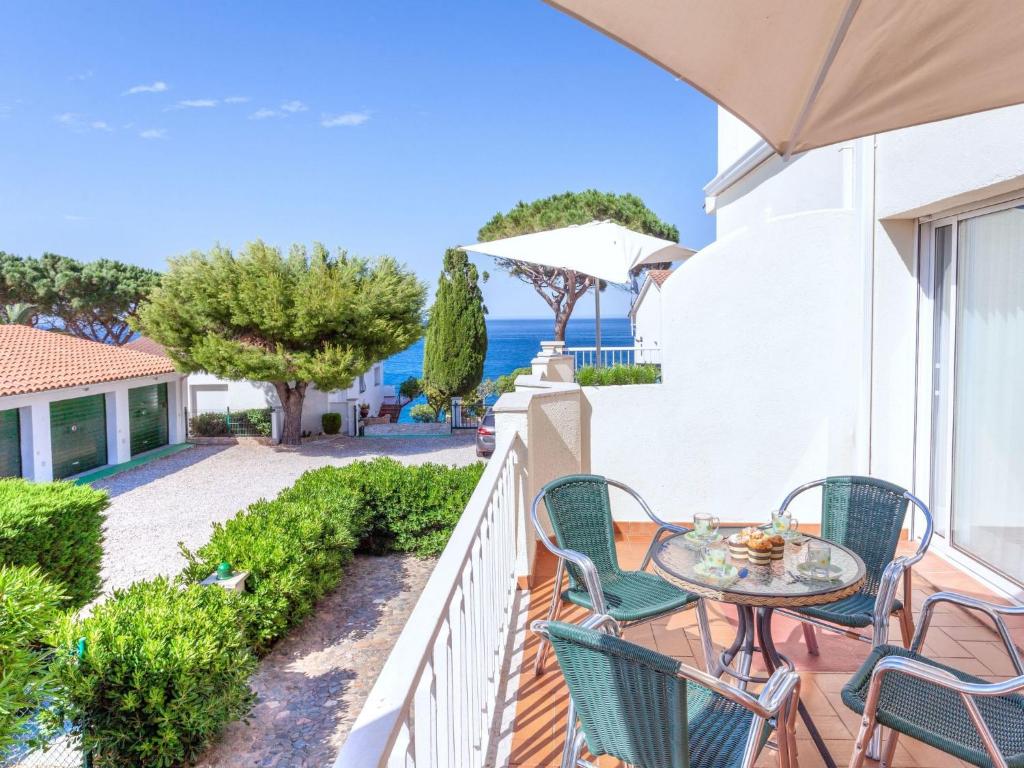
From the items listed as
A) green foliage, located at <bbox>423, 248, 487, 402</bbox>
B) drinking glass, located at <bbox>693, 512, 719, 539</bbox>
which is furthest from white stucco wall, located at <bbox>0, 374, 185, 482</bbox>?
drinking glass, located at <bbox>693, 512, 719, 539</bbox>

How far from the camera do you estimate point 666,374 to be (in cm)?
596

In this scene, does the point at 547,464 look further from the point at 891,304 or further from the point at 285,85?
the point at 285,85

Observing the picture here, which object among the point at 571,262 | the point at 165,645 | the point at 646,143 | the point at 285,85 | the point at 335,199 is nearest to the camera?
the point at 165,645

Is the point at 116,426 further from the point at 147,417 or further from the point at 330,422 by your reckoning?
the point at 330,422

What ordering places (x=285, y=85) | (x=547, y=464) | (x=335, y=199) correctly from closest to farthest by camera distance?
(x=547, y=464) → (x=285, y=85) → (x=335, y=199)

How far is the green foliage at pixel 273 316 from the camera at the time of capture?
1806 cm

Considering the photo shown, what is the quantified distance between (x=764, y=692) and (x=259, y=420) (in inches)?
894

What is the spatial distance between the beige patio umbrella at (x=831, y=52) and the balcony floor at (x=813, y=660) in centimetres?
229

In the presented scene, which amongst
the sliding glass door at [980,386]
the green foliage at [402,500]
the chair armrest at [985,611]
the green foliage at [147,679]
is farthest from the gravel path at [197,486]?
the sliding glass door at [980,386]

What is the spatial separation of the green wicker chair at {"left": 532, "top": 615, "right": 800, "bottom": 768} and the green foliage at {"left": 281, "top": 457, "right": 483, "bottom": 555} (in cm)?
665

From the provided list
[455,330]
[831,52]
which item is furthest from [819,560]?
[455,330]

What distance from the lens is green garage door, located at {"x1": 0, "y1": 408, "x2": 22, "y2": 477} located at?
1472 centimetres

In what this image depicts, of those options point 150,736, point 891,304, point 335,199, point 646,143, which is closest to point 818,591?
point 891,304

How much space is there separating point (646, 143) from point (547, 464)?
39358 mm
